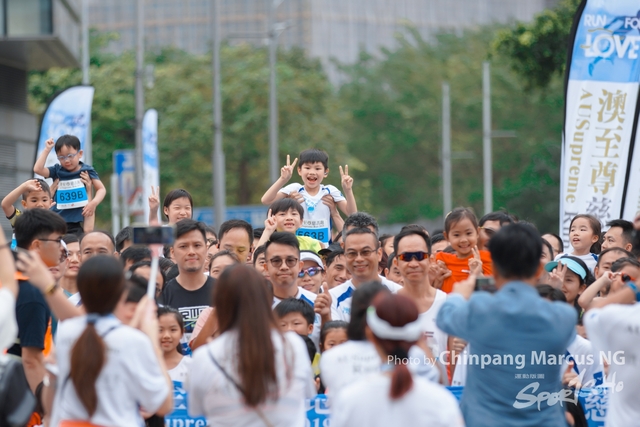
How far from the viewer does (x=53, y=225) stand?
6.96m

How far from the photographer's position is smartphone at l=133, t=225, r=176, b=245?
5648 mm

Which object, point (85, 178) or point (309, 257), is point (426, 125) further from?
point (309, 257)

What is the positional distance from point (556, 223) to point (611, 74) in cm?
2783

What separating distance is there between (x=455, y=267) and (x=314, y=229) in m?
2.66

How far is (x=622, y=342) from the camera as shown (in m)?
5.70

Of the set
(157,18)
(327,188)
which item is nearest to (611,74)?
(327,188)

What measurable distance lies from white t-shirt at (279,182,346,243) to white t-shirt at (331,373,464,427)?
6.53 metres

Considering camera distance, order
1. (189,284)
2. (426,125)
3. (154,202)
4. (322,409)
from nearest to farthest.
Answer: (322,409), (189,284), (154,202), (426,125)

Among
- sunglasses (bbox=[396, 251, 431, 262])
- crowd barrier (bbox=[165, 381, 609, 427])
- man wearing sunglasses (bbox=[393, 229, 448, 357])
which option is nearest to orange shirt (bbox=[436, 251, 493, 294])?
man wearing sunglasses (bbox=[393, 229, 448, 357])

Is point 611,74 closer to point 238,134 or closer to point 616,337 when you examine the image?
point 616,337

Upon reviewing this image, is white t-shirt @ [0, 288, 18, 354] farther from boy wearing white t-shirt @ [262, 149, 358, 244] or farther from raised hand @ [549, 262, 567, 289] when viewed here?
boy wearing white t-shirt @ [262, 149, 358, 244]

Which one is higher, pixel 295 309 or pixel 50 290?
pixel 50 290

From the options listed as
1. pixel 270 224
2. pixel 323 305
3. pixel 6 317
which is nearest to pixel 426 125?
pixel 270 224

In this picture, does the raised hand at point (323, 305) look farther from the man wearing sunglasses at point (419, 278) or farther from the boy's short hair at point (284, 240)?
the boy's short hair at point (284, 240)
